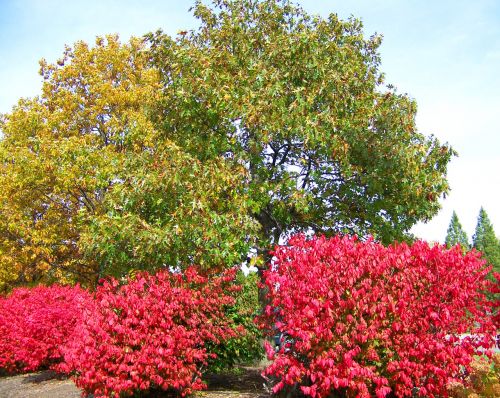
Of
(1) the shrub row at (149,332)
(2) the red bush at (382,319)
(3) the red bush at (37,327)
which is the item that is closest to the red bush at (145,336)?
(1) the shrub row at (149,332)

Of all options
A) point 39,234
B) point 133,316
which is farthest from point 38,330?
point 133,316

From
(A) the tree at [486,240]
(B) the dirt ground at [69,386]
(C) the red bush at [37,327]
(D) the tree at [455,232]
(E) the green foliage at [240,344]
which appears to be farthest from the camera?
(D) the tree at [455,232]

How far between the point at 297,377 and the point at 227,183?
13.4 feet

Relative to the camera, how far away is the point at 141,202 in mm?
10273

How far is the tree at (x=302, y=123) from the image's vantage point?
9.78 metres

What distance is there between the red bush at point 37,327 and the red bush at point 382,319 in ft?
A: 26.8

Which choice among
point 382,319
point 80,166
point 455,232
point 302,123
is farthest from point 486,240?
point 382,319

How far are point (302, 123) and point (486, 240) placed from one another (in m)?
74.0

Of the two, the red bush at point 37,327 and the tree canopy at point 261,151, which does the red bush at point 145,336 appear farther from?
the red bush at point 37,327

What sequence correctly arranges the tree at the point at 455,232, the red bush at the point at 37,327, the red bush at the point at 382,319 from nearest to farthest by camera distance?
the red bush at the point at 382,319
the red bush at the point at 37,327
the tree at the point at 455,232

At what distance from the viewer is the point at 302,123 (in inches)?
380

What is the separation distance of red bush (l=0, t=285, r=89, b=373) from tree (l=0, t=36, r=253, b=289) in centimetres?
164

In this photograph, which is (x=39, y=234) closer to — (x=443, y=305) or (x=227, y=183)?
(x=227, y=183)

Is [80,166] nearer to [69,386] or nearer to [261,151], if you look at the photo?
[69,386]
